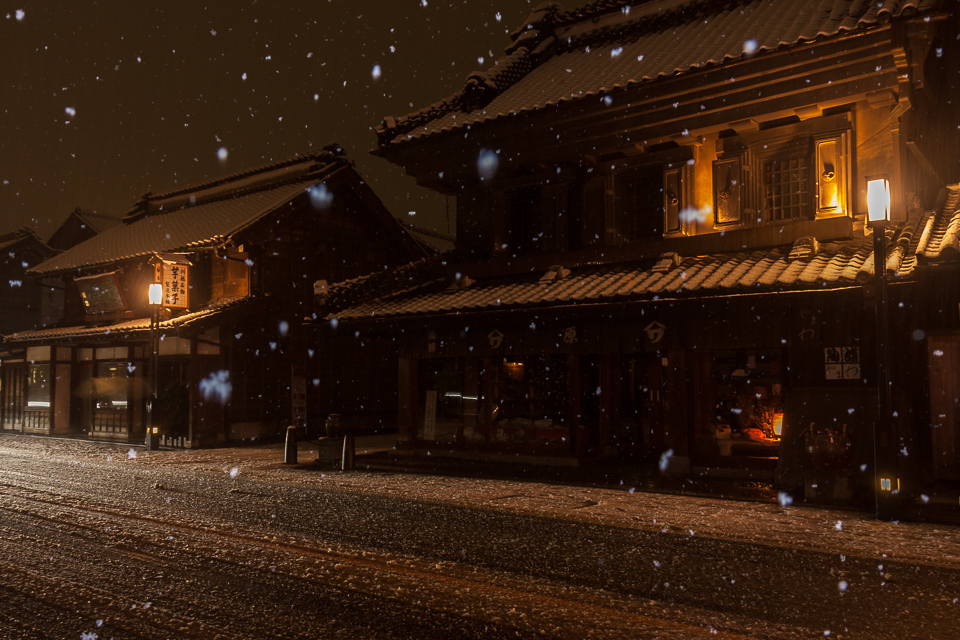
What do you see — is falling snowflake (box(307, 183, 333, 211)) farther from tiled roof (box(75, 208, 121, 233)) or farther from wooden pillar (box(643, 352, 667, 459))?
tiled roof (box(75, 208, 121, 233))

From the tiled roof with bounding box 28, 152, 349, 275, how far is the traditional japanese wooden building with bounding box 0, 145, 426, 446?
0.29 ft

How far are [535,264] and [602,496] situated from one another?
6801 mm

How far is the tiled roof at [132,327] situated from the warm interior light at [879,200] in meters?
18.4

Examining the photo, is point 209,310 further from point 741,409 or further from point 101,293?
point 741,409

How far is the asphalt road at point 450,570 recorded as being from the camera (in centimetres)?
552

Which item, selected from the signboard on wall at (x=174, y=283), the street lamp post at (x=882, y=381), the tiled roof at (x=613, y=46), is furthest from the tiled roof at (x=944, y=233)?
the signboard on wall at (x=174, y=283)

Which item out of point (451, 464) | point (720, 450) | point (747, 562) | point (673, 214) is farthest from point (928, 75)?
point (451, 464)

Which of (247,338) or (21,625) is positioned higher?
(247,338)

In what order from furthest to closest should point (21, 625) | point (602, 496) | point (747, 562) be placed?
1. point (602, 496)
2. point (747, 562)
3. point (21, 625)

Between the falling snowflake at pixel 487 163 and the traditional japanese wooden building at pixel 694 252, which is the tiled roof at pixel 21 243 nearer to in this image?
the traditional japanese wooden building at pixel 694 252

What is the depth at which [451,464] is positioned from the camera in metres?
16.2

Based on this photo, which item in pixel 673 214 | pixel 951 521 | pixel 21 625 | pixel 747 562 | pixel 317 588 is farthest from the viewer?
pixel 673 214

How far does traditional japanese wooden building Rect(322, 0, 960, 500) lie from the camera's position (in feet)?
37.9

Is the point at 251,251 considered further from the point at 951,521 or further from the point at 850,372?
the point at 951,521
